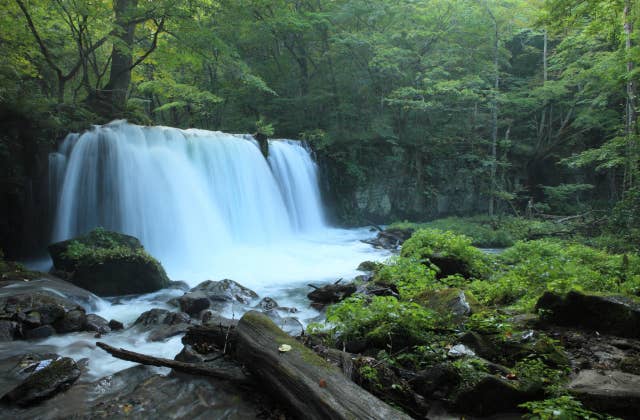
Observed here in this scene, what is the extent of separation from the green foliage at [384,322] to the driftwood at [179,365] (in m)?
1.24

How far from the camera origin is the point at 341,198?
19172 mm

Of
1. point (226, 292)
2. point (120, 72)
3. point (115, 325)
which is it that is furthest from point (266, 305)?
point (120, 72)

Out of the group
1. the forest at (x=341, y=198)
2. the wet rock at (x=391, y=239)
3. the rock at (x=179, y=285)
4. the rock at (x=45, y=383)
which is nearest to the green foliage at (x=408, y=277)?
the forest at (x=341, y=198)

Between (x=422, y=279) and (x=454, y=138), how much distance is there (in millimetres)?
16579

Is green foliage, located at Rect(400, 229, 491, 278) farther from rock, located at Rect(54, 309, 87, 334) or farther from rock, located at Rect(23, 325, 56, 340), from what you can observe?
rock, located at Rect(23, 325, 56, 340)

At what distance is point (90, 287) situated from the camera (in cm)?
780

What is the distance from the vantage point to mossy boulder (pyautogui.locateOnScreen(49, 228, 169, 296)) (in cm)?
787

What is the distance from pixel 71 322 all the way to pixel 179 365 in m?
2.85

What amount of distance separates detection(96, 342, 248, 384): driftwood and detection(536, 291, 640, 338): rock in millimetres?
3393

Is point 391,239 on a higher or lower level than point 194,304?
lower

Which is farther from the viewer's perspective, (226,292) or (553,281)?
(226,292)

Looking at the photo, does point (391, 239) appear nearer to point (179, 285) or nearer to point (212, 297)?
point (179, 285)

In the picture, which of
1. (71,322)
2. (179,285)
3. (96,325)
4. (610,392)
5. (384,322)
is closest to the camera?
(610,392)

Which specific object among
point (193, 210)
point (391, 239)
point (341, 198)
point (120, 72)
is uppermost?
point (120, 72)
